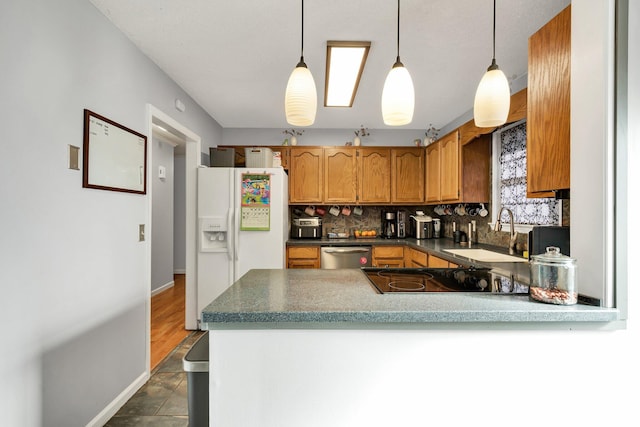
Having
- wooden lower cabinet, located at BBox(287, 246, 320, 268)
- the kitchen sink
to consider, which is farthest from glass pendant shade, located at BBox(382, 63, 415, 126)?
wooden lower cabinet, located at BBox(287, 246, 320, 268)

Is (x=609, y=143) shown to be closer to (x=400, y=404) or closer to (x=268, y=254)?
(x=400, y=404)

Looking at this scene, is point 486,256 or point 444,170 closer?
point 486,256

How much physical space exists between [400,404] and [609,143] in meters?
1.18

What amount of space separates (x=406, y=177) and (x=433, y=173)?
0.40 metres

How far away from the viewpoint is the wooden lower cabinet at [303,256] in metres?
3.99

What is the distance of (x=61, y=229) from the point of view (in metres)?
1.67

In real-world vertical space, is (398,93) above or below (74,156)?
above

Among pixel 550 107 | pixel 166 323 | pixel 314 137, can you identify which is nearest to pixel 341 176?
pixel 314 137

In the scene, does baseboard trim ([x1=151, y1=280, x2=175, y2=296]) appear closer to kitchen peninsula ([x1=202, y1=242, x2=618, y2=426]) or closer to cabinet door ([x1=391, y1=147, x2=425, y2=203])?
cabinet door ([x1=391, y1=147, x2=425, y2=203])

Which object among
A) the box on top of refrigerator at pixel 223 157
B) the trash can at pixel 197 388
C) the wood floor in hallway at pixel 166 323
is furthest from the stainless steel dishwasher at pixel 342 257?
the trash can at pixel 197 388

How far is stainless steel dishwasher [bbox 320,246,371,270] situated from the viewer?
3.99 metres

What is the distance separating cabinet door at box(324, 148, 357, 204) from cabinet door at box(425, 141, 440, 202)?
96cm

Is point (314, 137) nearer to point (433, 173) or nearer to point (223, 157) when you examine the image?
point (223, 157)

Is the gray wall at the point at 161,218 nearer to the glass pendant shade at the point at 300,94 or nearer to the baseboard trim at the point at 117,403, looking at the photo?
the baseboard trim at the point at 117,403
